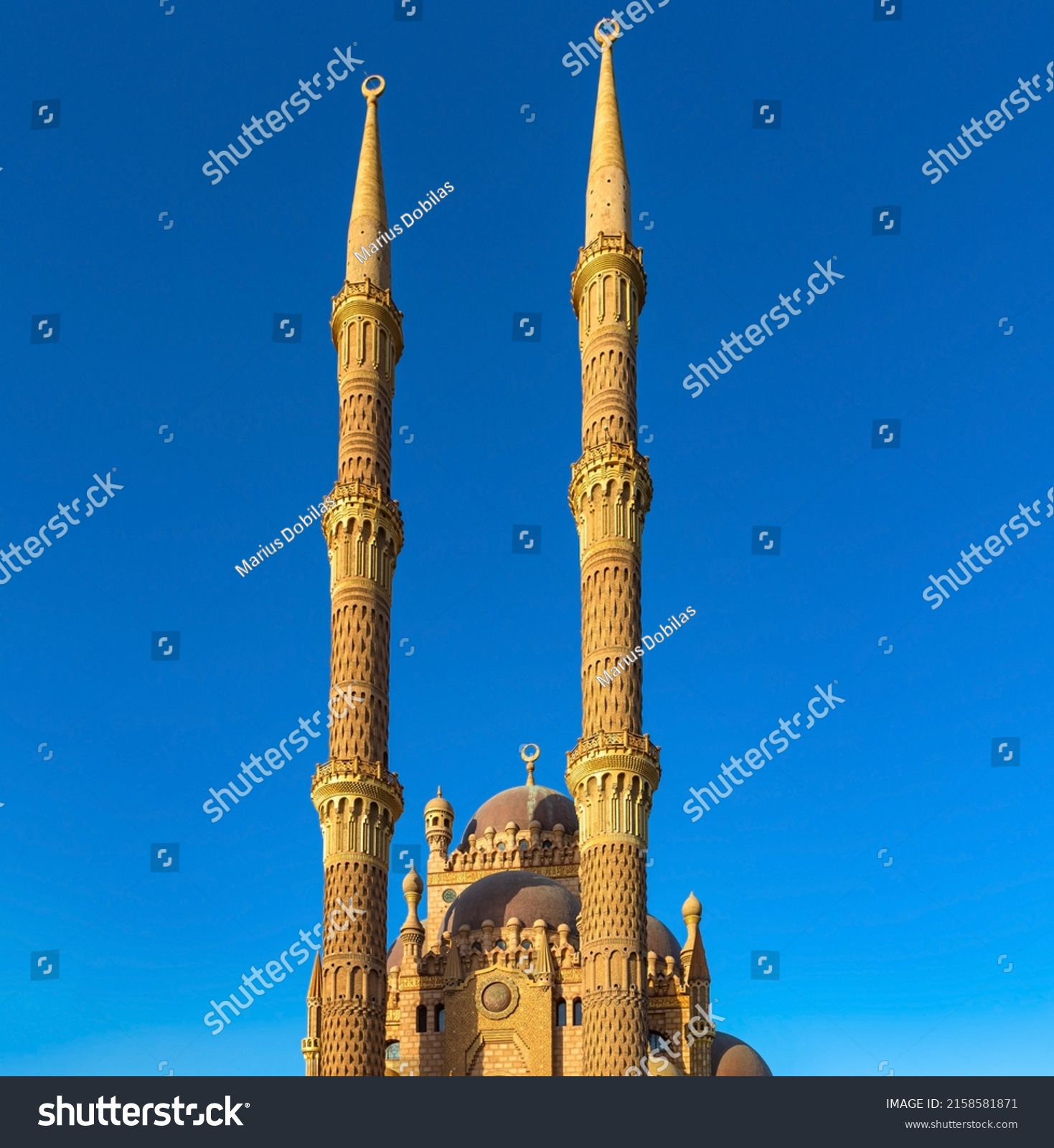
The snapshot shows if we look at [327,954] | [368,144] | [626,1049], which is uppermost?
[368,144]

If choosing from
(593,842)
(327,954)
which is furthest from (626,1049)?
(327,954)

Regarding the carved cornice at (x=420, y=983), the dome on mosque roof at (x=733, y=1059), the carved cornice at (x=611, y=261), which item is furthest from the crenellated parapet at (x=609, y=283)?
the dome on mosque roof at (x=733, y=1059)

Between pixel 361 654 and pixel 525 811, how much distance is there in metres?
19.1

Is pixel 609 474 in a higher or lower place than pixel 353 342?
lower

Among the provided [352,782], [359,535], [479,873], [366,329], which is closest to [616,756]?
[352,782]

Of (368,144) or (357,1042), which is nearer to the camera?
(357,1042)

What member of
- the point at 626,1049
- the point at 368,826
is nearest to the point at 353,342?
the point at 368,826

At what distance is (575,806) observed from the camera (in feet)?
170

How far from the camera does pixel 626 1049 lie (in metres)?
40.8

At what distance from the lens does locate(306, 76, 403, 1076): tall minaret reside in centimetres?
4300

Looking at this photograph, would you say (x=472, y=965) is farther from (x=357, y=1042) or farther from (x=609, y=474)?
(x=609, y=474)
